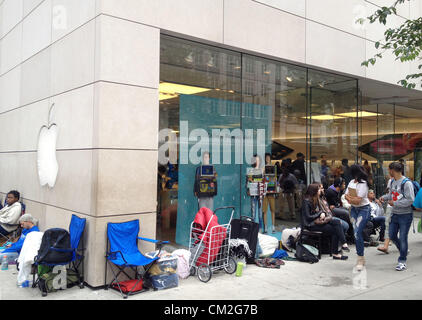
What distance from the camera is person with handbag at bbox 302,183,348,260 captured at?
320 inches

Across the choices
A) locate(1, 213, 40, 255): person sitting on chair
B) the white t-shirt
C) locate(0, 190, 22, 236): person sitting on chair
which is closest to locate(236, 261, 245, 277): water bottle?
the white t-shirt

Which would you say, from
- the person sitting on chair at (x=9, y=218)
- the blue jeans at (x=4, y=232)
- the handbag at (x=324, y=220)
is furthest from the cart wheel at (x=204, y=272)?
the blue jeans at (x=4, y=232)

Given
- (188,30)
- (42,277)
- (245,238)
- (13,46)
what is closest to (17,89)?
(13,46)

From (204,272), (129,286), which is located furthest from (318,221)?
(129,286)

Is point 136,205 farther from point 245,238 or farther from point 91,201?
point 245,238

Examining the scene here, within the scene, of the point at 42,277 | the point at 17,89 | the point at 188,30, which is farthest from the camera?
the point at 17,89

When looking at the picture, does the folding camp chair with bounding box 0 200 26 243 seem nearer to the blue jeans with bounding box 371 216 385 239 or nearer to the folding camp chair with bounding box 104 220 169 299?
the folding camp chair with bounding box 104 220 169 299

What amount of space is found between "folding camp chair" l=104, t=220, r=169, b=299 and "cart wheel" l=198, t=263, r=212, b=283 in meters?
0.80

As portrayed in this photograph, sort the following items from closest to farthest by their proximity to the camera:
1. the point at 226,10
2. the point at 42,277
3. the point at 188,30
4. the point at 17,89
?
the point at 42,277 → the point at 188,30 → the point at 226,10 → the point at 17,89

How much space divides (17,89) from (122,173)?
17.4 feet

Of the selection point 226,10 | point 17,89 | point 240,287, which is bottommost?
point 240,287

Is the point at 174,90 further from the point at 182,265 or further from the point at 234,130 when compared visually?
the point at 182,265

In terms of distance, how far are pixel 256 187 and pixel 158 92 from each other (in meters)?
3.51

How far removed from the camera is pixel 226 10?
26.8 ft
